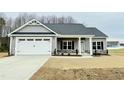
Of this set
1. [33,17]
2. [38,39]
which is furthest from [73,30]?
[33,17]

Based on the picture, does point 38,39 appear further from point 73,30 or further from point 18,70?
point 18,70

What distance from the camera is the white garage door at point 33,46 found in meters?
26.3

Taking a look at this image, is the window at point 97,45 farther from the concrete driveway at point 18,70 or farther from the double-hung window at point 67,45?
the concrete driveway at point 18,70

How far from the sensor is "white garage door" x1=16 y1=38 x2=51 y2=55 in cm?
2634

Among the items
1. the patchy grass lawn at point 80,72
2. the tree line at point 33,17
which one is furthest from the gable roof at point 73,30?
the tree line at point 33,17

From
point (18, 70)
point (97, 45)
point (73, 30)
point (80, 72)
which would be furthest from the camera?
point (97, 45)

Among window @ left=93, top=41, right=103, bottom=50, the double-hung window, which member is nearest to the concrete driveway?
the double-hung window

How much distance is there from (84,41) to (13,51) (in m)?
10.9

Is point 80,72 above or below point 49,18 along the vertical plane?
below

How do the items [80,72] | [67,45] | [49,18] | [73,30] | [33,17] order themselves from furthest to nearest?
[49,18]
[33,17]
[73,30]
[67,45]
[80,72]

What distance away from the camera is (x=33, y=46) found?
26.4m

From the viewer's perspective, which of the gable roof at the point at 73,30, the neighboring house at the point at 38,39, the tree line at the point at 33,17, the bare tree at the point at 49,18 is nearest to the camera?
the neighboring house at the point at 38,39

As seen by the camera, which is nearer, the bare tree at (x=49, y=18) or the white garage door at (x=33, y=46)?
the white garage door at (x=33, y=46)
